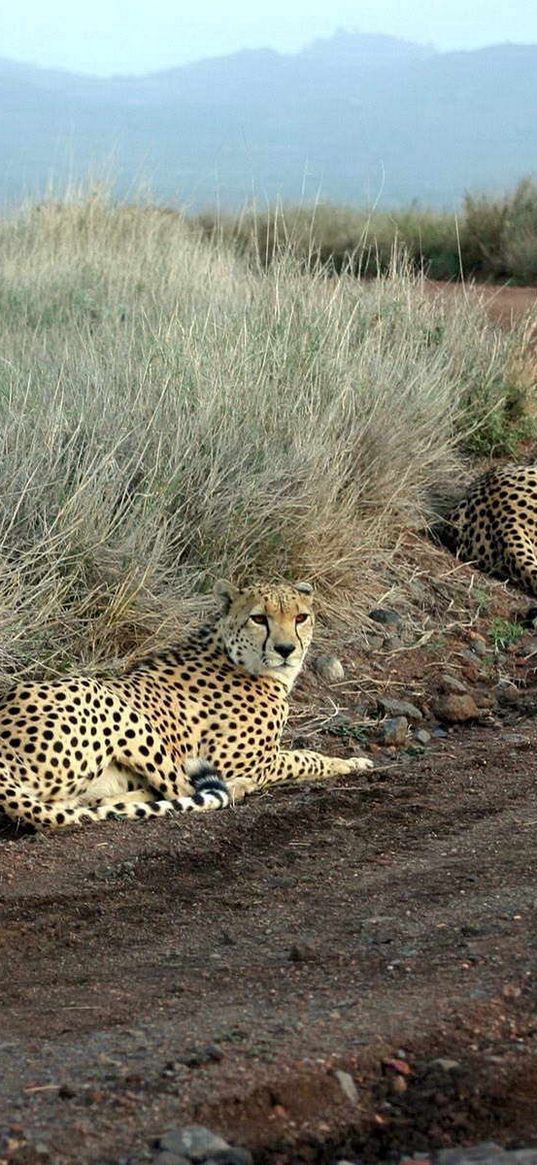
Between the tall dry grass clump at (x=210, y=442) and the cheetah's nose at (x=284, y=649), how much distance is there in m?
0.59

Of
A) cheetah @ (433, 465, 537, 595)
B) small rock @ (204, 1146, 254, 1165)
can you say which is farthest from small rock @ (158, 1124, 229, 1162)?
cheetah @ (433, 465, 537, 595)

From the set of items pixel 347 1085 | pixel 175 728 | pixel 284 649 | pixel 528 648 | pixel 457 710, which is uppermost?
pixel 347 1085

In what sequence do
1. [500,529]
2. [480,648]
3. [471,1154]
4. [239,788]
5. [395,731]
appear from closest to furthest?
[471,1154]
[239,788]
[395,731]
[480,648]
[500,529]

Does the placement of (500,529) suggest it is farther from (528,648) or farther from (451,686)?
(451,686)

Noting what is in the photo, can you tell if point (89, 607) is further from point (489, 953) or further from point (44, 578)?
point (489, 953)

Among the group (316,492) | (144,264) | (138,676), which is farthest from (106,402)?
(144,264)

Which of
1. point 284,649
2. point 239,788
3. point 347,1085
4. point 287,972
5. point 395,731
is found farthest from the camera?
point 395,731

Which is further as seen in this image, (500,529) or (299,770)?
(500,529)

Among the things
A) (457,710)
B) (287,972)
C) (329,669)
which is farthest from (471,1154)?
(329,669)

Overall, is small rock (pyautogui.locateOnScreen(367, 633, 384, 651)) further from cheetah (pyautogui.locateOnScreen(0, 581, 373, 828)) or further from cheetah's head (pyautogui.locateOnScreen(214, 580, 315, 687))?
cheetah's head (pyautogui.locateOnScreen(214, 580, 315, 687))

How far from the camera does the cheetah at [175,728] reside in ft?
14.6

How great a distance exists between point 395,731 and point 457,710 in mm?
268

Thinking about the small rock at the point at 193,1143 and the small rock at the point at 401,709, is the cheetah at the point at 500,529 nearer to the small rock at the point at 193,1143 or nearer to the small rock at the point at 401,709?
the small rock at the point at 401,709

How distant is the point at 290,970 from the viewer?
3.11 meters
